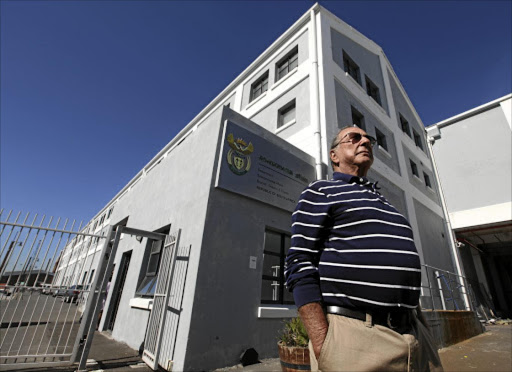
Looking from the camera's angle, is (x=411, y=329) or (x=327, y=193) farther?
(x=327, y=193)

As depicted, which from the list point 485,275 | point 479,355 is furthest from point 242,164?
point 485,275

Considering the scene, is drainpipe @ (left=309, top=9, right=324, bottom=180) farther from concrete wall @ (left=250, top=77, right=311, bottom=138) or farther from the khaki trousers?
the khaki trousers

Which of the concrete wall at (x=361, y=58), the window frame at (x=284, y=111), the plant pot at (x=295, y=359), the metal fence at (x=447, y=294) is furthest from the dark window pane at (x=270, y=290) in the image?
the concrete wall at (x=361, y=58)

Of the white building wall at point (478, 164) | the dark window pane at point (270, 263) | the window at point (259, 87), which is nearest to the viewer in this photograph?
the dark window pane at point (270, 263)

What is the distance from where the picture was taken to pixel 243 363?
4.29 m

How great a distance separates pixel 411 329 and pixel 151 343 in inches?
185

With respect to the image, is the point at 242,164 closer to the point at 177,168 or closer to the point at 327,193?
the point at 177,168

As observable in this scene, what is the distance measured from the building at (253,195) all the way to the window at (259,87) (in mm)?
75

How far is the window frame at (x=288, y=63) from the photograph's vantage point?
31.7ft

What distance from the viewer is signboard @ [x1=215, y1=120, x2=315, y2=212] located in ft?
17.0

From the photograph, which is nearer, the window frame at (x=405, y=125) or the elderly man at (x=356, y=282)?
the elderly man at (x=356, y=282)

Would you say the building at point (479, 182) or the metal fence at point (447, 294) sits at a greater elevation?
the building at point (479, 182)

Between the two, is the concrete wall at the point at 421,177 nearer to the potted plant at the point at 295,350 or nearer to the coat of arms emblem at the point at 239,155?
the coat of arms emblem at the point at 239,155

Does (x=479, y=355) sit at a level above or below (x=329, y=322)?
below
